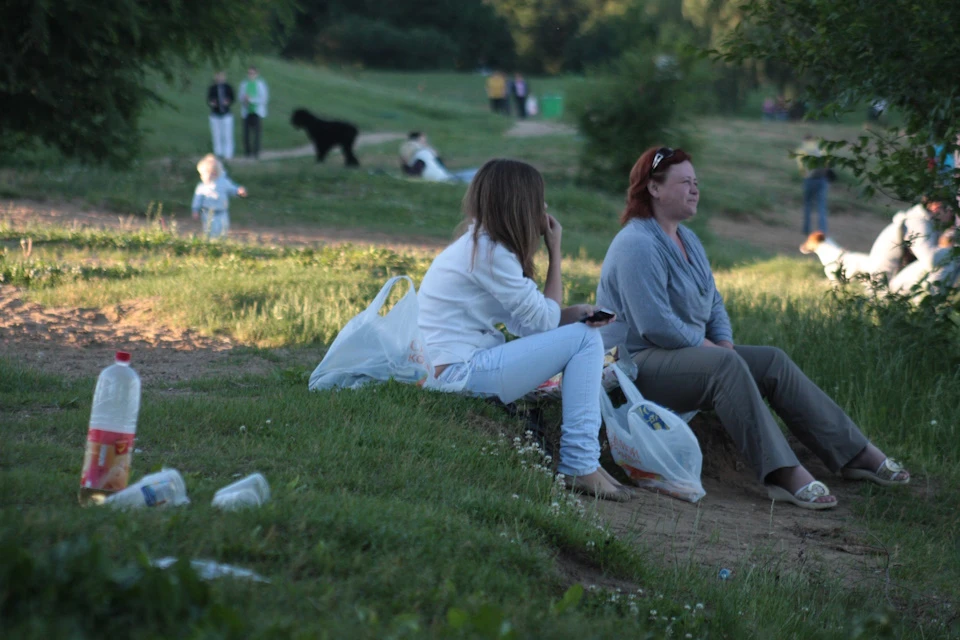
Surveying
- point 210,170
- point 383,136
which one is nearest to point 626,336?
point 210,170

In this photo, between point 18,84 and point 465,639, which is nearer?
point 465,639

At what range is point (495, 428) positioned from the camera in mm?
5500

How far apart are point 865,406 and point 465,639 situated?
5003mm

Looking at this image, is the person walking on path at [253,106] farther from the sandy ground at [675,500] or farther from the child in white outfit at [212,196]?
the sandy ground at [675,500]

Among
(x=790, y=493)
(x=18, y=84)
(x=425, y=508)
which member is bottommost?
(x=790, y=493)

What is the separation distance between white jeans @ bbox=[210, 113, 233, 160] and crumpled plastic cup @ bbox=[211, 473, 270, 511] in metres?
19.9

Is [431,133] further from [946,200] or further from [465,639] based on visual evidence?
[465,639]

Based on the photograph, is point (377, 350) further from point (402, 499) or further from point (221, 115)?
point (221, 115)

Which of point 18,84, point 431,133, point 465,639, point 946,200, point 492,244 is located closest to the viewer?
point 465,639

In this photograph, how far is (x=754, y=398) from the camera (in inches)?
221

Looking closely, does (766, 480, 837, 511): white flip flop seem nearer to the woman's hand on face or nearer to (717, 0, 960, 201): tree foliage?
the woman's hand on face

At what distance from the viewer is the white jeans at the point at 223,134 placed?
74.6ft

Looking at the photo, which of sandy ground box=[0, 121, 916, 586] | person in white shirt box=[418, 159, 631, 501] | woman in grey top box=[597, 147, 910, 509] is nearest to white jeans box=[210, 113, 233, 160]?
sandy ground box=[0, 121, 916, 586]

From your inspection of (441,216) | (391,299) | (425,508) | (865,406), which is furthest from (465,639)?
(441,216)
